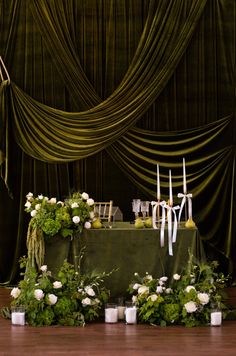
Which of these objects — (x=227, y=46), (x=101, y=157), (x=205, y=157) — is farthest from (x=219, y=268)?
(x=227, y=46)

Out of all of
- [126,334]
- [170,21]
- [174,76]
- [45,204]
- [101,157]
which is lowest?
[126,334]

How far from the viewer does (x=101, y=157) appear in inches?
327

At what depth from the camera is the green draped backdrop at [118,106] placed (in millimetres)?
8188

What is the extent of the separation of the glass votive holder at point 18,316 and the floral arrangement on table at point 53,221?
0.37 meters

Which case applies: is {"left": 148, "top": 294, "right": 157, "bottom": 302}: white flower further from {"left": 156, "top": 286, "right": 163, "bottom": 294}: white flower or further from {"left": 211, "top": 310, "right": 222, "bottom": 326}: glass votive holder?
{"left": 211, "top": 310, "right": 222, "bottom": 326}: glass votive holder

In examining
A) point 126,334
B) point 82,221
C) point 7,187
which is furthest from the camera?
point 7,187

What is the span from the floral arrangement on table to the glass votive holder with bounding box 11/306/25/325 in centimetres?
37

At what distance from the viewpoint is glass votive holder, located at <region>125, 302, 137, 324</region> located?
19.9 feet

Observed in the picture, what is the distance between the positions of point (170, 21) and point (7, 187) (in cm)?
232

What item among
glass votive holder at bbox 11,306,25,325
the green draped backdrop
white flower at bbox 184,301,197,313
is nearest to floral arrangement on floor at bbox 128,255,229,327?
white flower at bbox 184,301,197,313

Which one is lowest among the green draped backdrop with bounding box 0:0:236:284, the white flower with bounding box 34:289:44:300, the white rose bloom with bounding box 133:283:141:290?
the white flower with bounding box 34:289:44:300

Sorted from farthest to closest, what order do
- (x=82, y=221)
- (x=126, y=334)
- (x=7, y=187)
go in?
(x=7, y=187)
(x=82, y=221)
(x=126, y=334)

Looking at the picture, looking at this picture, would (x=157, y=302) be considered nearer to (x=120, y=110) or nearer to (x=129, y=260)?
(x=129, y=260)

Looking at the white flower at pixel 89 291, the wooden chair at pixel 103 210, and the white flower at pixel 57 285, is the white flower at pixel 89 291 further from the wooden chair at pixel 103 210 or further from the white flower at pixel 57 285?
the wooden chair at pixel 103 210
